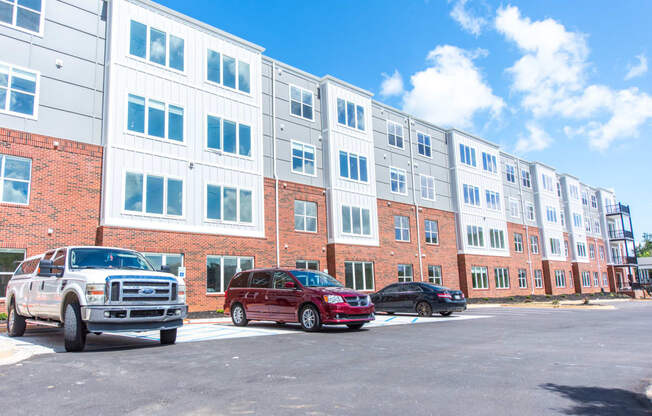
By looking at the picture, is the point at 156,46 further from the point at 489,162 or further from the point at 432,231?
the point at 489,162

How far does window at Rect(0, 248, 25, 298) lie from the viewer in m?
15.8

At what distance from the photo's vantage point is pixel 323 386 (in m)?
6.19

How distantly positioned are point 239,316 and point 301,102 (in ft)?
49.3

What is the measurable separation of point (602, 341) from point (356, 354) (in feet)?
20.4

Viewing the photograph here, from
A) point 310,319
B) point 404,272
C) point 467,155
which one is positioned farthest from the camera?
point 467,155

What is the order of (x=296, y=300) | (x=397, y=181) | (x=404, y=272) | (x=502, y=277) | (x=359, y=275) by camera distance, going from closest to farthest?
1. (x=296, y=300)
2. (x=359, y=275)
3. (x=404, y=272)
4. (x=397, y=181)
5. (x=502, y=277)

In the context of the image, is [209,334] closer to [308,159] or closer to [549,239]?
[308,159]

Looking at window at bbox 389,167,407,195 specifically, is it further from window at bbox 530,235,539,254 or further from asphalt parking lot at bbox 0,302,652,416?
asphalt parking lot at bbox 0,302,652,416

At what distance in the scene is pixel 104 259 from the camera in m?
10.5

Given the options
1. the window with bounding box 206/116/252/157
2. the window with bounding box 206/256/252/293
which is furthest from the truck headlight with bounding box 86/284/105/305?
the window with bounding box 206/116/252/157

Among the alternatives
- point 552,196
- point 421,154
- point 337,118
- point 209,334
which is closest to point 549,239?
point 552,196

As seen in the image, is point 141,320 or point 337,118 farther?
point 337,118

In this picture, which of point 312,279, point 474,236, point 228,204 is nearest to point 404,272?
point 474,236

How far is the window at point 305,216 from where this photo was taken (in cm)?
2517
